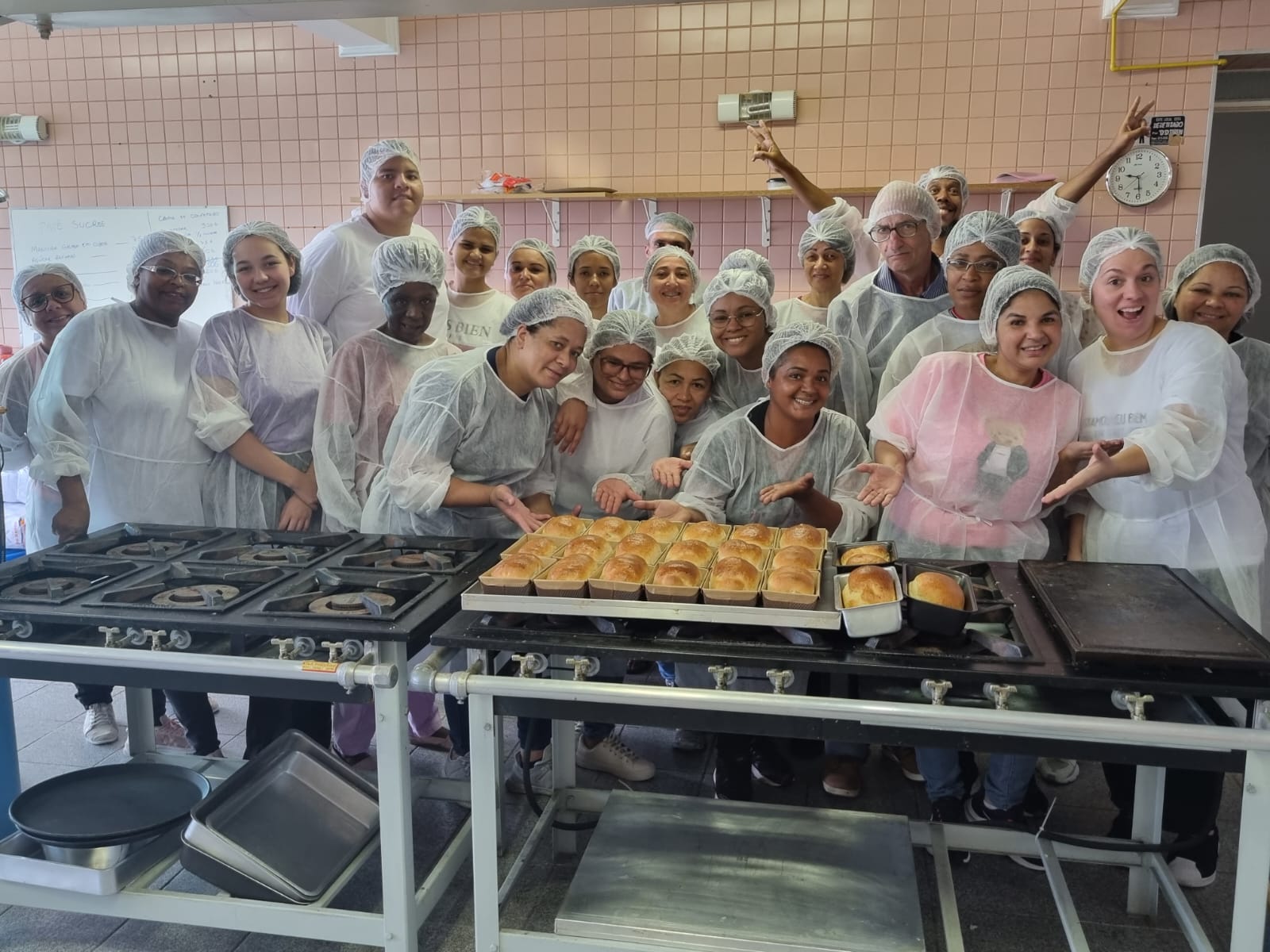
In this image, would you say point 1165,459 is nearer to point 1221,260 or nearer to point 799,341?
point 1221,260

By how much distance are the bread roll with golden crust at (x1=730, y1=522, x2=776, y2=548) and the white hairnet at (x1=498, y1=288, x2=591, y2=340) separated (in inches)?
27.6

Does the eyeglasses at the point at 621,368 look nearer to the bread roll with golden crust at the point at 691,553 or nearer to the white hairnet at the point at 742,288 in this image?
the white hairnet at the point at 742,288

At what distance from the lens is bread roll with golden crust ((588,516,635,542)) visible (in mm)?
1953

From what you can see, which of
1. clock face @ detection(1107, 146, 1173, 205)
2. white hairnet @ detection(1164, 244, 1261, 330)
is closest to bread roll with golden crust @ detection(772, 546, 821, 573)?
white hairnet @ detection(1164, 244, 1261, 330)

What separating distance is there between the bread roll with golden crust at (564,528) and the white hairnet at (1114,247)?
4.72 feet

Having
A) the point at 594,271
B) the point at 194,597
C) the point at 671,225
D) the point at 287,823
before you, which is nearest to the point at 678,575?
the point at 194,597

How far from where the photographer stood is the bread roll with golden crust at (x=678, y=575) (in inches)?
63.6

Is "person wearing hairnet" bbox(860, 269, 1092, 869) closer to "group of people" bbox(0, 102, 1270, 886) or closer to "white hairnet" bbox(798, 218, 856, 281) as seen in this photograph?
"group of people" bbox(0, 102, 1270, 886)

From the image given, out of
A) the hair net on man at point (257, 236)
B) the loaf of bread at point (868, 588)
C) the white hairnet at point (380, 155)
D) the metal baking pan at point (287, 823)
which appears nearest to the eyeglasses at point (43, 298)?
the hair net on man at point (257, 236)

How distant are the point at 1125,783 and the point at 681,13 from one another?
3872 millimetres

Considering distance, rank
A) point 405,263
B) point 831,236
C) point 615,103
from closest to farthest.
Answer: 1. point 405,263
2. point 831,236
3. point 615,103

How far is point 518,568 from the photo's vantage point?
168 cm

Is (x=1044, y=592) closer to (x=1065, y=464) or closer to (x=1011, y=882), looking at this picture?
Result: (x=1065, y=464)

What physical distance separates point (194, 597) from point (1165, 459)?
2.06 metres
